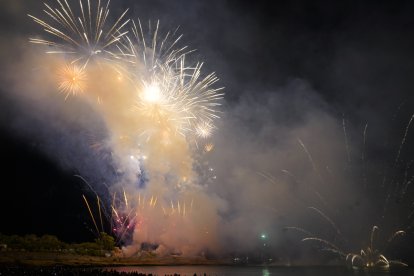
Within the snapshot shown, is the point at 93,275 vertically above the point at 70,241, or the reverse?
the point at 70,241

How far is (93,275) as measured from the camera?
41906 mm

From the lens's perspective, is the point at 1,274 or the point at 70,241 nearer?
the point at 1,274

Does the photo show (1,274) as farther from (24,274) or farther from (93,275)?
(93,275)

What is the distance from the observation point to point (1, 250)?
83.3 m

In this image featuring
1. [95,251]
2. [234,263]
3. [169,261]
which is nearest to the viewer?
[95,251]

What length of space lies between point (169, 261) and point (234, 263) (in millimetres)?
63620

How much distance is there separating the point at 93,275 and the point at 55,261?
51073 mm

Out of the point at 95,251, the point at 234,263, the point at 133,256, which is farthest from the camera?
the point at 234,263

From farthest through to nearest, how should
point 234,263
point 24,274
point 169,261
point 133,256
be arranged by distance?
point 234,263, point 169,261, point 133,256, point 24,274

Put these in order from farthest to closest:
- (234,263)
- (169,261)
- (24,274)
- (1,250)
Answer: (234,263) < (169,261) < (1,250) < (24,274)

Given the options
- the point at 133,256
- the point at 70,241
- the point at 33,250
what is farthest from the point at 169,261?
the point at 33,250

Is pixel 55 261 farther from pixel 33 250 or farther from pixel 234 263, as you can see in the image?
pixel 234 263

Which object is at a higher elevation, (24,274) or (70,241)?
(70,241)

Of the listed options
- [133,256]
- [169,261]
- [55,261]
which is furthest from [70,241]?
[55,261]
